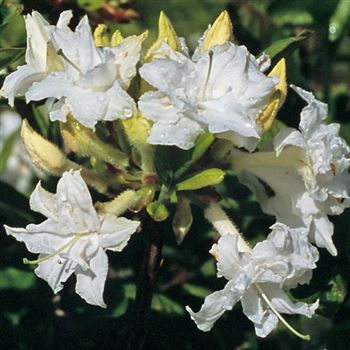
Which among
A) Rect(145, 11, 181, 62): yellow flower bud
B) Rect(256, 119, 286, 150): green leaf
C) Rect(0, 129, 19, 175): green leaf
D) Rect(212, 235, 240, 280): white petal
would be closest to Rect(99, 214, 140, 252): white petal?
Rect(212, 235, 240, 280): white petal

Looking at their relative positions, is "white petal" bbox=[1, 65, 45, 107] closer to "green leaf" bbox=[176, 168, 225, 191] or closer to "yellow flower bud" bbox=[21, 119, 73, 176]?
"yellow flower bud" bbox=[21, 119, 73, 176]

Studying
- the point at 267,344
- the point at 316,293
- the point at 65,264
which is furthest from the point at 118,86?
the point at 267,344

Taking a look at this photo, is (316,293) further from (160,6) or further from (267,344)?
(160,6)

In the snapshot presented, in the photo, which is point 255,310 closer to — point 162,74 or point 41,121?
point 162,74

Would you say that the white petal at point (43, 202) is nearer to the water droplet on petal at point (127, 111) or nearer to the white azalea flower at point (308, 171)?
the water droplet on petal at point (127, 111)

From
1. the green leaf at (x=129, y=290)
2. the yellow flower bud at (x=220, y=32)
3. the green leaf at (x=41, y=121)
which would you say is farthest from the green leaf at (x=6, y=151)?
the yellow flower bud at (x=220, y=32)

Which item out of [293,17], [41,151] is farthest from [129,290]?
[293,17]
